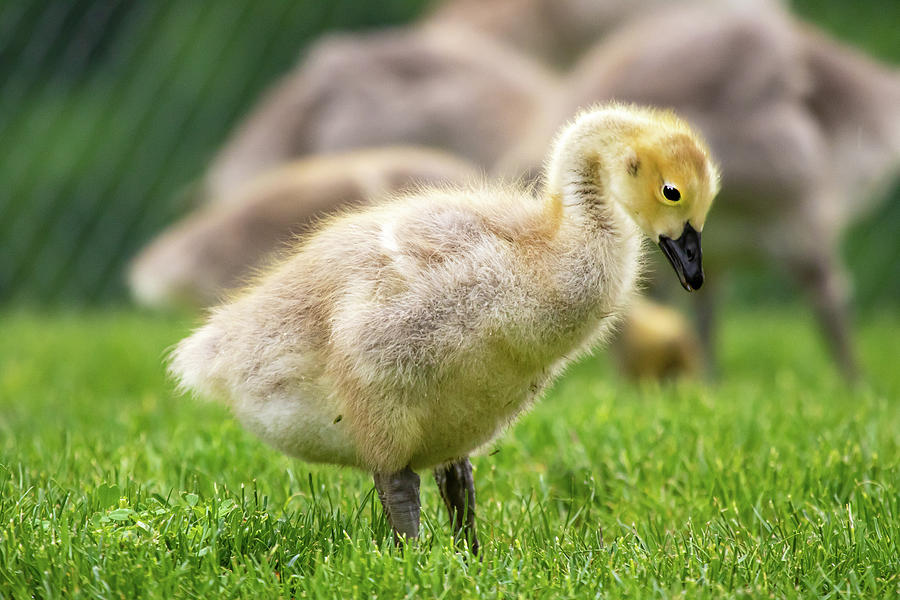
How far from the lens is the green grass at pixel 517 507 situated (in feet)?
6.49

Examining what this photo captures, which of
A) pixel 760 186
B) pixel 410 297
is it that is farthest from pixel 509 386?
pixel 760 186

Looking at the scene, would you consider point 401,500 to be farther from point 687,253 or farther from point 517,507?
point 687,253

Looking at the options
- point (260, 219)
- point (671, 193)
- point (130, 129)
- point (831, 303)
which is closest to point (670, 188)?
point (671, 193)

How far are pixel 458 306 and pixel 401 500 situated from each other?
1.30 feet

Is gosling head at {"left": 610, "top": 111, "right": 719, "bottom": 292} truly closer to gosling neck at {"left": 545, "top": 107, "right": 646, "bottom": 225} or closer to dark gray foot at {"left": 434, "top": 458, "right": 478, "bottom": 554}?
gosling neck at {"left": 545, "top": 107, "right": 646, "bottom": 225}

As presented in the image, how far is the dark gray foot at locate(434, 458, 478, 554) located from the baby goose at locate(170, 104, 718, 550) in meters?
0.01

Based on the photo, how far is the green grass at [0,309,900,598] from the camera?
6.49 feet

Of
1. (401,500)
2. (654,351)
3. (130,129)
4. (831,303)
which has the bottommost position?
(130,129)

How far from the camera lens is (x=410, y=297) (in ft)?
7.03

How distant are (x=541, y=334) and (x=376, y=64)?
4.53 meters

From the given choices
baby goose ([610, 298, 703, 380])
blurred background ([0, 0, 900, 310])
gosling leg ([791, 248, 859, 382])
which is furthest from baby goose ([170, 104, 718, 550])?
blurred background ([0, 0, 900, 310])

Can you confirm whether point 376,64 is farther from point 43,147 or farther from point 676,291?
point 43,147

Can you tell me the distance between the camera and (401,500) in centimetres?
219

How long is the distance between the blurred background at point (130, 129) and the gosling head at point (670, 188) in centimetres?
570
